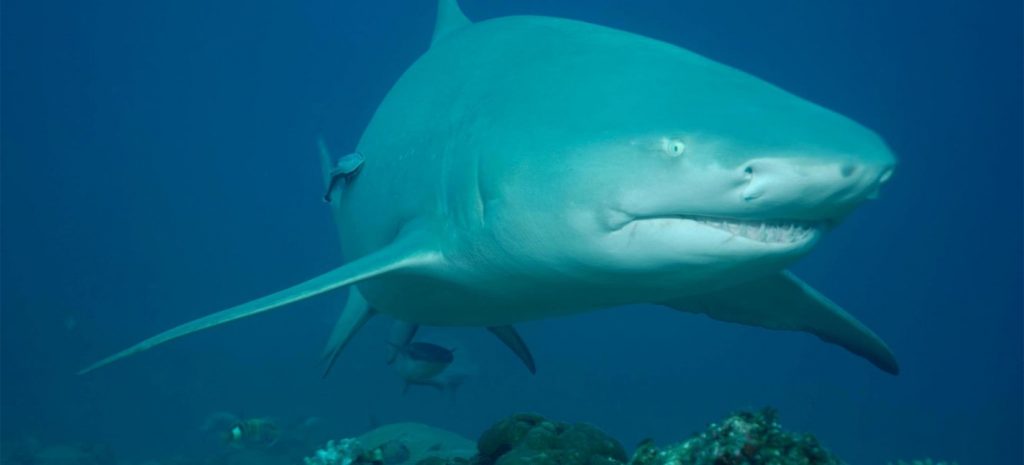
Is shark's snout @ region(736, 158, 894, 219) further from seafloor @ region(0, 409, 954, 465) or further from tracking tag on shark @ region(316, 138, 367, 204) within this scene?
tracking tag on shark @ region(316, 138, 367, 204)

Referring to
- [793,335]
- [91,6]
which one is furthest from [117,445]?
[91,6]

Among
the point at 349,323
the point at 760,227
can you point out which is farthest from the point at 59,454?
the point at 760,227

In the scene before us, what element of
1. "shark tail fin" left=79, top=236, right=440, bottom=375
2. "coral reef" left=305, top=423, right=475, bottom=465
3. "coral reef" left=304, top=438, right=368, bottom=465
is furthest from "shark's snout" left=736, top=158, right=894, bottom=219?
"coral reef" left=305, top=423, right=475, bottom=465

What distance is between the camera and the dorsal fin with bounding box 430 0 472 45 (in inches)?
237

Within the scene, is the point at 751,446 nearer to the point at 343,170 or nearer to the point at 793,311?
the point at 793,311

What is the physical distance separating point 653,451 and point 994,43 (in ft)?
202

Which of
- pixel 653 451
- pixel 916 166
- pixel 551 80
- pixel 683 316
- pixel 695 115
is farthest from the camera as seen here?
pixel 916 166

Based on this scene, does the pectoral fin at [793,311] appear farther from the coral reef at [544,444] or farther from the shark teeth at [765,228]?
the shark teeth at [765,228]

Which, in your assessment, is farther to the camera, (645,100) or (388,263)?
(388,263)

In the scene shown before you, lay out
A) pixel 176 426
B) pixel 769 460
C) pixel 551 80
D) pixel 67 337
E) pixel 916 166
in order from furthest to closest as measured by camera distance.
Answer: pixel 916 166, pixel 67 337, pixel 176 426, pixel 551 80, pixel 769 460

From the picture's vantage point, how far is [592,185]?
2.82 metres

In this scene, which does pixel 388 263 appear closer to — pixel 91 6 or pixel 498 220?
pixel 498 220

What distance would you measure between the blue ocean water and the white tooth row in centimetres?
1375

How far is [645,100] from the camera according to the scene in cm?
298
